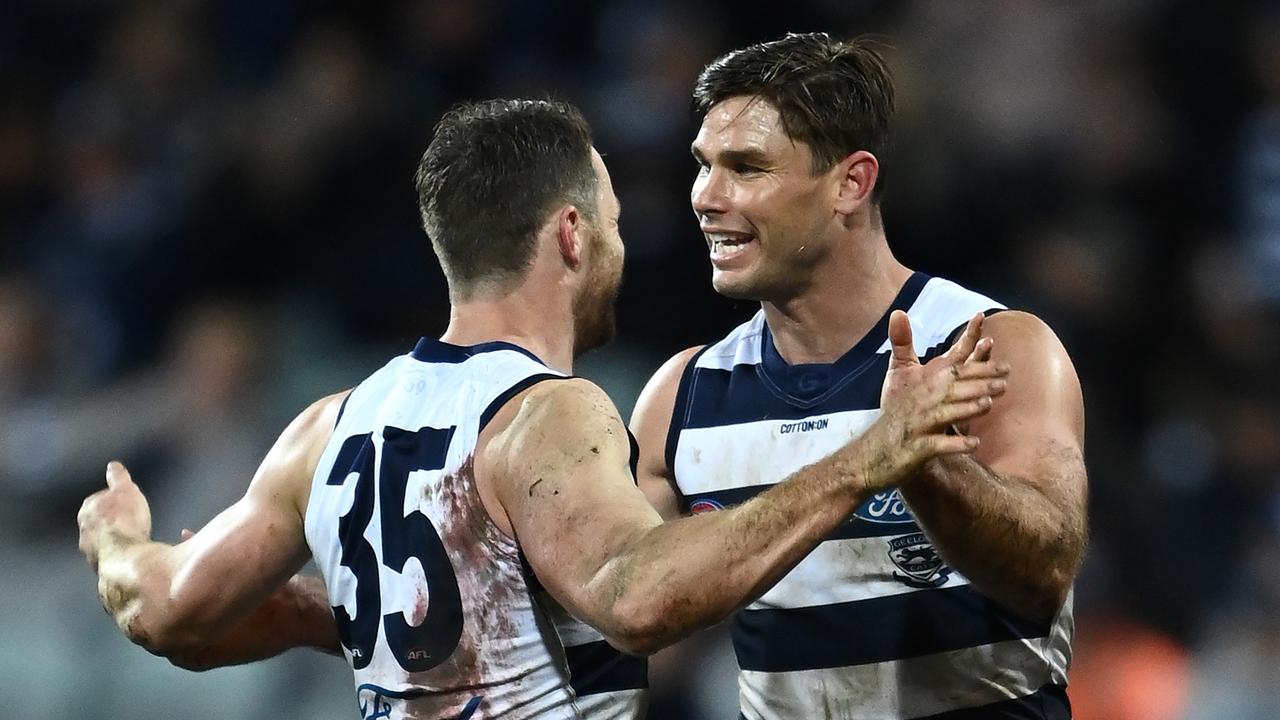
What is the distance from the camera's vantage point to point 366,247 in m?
7.70

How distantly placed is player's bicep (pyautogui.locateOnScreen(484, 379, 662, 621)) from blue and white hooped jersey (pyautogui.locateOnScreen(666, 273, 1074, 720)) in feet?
2.82

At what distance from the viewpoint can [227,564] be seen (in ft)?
11.6

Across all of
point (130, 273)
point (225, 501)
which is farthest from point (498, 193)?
point (130, 273)

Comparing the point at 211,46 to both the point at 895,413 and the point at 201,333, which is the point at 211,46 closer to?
the point at 201,333

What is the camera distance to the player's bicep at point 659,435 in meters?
4.05

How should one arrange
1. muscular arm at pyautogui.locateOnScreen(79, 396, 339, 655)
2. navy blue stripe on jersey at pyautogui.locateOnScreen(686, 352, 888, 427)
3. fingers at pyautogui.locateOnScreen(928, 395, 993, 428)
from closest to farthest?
fingers at pyautogui.locateOnScreen(928, 395, 993, 428), muscular arm at pyautogui.locateOnScreen(79, 396, 339, 655), navy blue stripe on jersey at pyautogui.locateOnScreen(686, 352, 888, 427)

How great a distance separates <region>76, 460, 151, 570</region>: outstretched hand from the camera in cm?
393

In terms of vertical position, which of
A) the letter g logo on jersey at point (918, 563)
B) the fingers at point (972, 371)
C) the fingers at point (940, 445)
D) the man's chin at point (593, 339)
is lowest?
the letter g logo on jersey at point (918, 563)

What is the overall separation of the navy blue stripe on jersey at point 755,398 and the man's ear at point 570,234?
653 mm

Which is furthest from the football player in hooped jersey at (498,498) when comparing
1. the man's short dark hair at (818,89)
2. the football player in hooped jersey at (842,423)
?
the man's short dark hair at (818,89)

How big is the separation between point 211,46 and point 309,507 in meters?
6.08

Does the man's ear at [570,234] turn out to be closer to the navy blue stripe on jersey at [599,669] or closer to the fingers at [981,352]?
the navy blue stripe on jersey at [599,669]

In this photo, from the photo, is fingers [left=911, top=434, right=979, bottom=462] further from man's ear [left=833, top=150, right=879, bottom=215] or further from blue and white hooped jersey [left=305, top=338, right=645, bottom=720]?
man's ear [left=833, top=150, right=879, bottom=215]

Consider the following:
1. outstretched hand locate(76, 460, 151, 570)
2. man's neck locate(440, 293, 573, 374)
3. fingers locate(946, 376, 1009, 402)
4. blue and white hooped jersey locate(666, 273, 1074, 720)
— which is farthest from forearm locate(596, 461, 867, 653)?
outstretched hand locate(76, 460, 151, 570)
